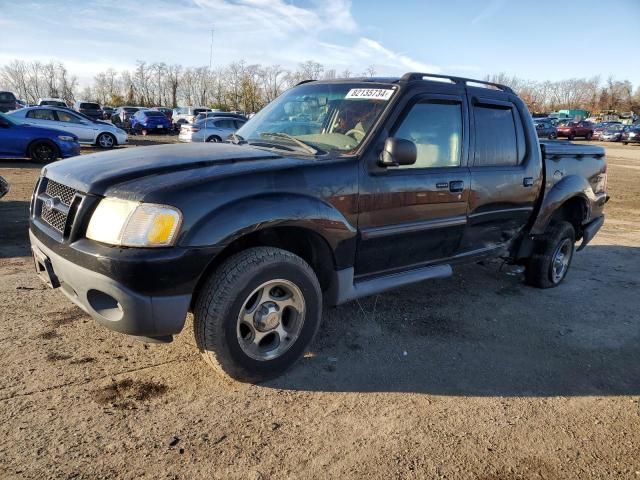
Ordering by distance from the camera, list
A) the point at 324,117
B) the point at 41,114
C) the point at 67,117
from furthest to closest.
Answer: the point at 67,117, the point at 41,114, the point at 324,117

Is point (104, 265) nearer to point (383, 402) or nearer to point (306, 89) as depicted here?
point (383, 402)

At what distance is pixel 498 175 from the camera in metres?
4.11

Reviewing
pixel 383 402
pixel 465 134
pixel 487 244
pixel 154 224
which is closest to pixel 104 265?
pixel 154 224

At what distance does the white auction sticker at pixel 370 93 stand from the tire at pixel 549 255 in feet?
8.28

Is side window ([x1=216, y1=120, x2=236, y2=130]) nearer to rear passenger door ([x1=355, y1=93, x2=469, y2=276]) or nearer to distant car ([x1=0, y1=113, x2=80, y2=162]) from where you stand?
distant car ([x1=0, y1=113, x2=80, y2=162])

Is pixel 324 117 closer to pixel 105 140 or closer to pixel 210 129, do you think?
pixel 105 140

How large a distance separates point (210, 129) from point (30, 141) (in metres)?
8.30

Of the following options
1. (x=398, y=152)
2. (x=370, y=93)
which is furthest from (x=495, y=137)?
(x=398, y=152)

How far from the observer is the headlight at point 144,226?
2.46 m

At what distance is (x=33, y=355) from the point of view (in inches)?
123

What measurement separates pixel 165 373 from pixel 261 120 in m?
2.20

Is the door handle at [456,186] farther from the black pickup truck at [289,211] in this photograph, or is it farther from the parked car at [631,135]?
the parked car at [631,135]

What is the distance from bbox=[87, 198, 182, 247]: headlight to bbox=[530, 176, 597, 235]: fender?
3649 mm

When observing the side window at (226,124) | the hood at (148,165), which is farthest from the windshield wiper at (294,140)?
the side window at (226,124)
